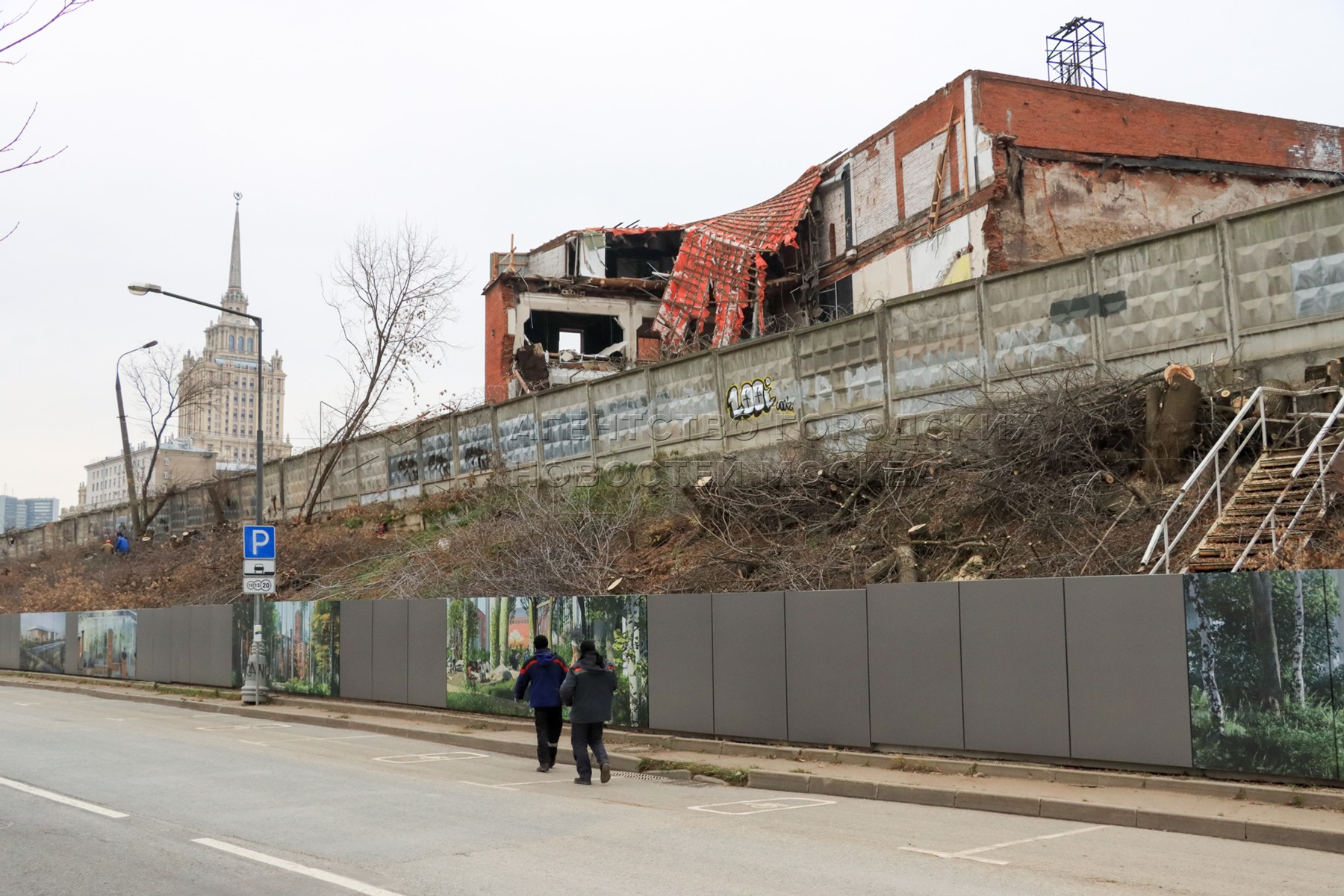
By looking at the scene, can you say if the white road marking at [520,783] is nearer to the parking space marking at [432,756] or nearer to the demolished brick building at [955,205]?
the parking space marking at [432,756]

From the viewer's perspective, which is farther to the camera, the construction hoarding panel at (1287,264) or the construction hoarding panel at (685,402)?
the construction hoarding panel at (685,402)

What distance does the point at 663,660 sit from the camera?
622 inches

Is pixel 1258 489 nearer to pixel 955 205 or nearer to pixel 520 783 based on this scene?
pixel 520 783

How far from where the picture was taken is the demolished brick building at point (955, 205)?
95.5ft

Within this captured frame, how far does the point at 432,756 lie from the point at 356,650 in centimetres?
706

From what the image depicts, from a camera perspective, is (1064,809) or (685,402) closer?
(1064,809)

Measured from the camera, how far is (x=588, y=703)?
12.4 meters

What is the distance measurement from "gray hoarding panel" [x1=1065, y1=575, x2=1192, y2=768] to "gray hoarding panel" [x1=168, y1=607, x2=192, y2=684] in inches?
878

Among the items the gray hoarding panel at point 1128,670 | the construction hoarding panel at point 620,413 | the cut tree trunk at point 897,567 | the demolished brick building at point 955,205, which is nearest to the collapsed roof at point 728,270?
the demolished brick building at point 955,205

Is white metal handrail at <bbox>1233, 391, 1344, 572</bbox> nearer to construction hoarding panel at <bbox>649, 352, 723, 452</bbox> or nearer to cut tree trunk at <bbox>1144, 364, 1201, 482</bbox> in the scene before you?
cut tree trunk at <bbox>1144, 364, 1201, 482</bbox>

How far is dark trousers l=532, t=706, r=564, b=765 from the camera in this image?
44.2 ft

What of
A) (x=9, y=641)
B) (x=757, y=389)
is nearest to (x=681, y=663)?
(x=757, y=389)

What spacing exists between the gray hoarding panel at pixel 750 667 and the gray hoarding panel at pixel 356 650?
29.5 ft

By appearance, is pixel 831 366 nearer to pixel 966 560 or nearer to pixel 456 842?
pixel 966 560
